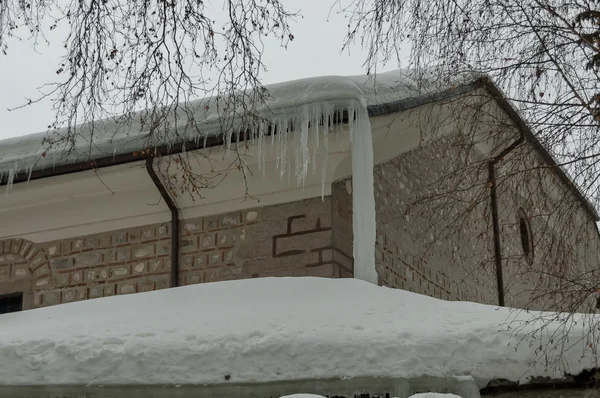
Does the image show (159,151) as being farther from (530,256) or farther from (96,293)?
(530,256)

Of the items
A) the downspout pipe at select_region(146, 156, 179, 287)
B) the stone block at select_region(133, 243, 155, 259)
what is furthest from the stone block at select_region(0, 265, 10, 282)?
the downspout pipe at select_region(146, 156, 179, 287)

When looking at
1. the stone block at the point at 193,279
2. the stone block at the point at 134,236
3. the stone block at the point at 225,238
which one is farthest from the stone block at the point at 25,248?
the stone block at the point at 225,238

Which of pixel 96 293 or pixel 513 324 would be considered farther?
pixel 96 293

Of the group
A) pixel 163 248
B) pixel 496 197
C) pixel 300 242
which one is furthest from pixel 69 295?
pixel 496 197

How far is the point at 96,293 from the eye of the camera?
8.07m

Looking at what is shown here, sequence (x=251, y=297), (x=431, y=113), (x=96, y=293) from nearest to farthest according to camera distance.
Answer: (x=251, y=297)
(x=431, y=113)
(x=96, y=293)

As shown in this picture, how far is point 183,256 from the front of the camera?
7863mm

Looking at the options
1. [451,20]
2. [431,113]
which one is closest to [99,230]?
[431,113]

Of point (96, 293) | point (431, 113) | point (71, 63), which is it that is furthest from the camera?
point (96, 293)

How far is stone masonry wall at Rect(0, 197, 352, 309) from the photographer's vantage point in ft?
24.3

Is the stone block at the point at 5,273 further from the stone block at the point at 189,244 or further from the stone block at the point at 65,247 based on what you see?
the stone block at the point at 189,244

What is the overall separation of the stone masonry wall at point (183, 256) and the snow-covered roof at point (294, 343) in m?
1.00

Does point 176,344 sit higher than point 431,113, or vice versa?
point 431,113

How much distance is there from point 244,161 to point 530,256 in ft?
15.0
